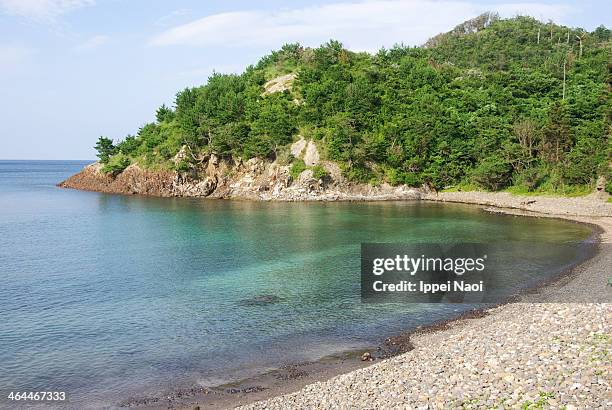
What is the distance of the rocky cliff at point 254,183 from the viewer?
267ft

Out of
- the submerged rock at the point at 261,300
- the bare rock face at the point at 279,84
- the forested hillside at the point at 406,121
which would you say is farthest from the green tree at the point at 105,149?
the submerged rock at the point at 261,300

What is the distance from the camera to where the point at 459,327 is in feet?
74.8

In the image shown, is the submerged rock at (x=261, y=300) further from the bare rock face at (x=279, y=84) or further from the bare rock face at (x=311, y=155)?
the bare rock face at (x=279, y=84)

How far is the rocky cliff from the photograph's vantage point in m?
81.3

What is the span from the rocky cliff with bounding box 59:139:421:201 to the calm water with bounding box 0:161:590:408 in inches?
729

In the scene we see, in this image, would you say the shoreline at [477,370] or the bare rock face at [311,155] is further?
the bare rock face at [311,155]

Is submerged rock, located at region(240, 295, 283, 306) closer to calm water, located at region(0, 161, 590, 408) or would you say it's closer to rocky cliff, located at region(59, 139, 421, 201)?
calm water, located at region(0, 161, 590, 408)

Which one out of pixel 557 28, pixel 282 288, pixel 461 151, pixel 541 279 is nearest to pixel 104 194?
pixel 461 151

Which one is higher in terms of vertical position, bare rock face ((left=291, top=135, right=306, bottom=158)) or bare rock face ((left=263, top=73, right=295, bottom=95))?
bare rock face ((left=263, top=73, right=295, bottom=95))

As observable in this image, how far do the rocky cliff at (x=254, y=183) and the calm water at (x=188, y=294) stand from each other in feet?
60.7

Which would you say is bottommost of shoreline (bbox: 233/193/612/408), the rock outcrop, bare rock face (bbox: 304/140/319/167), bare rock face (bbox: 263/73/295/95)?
shoreline (bbox: 233/193/612/408)

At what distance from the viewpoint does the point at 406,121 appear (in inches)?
3260

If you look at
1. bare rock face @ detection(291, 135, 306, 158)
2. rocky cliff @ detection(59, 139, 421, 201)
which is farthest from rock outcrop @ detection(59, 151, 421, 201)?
bare rock face @ detection(291, 135, 306, 158)

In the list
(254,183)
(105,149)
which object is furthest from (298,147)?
(105,149)
